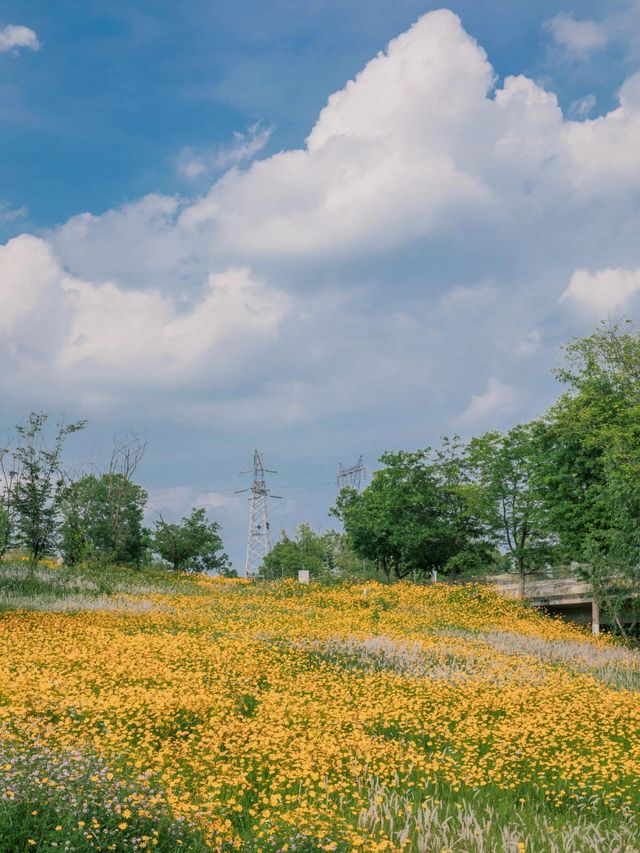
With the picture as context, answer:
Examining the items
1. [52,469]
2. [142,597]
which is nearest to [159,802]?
[142,597]

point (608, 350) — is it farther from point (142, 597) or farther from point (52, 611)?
point (52, 611)

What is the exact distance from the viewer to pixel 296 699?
11484 millimetres

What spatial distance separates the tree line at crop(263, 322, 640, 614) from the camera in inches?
1163

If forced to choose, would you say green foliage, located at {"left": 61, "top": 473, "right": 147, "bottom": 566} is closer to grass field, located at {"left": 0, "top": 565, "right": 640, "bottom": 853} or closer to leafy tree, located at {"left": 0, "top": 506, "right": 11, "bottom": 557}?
leafy tree, located at {"left": 0, "top": 506, "right": 11, "bottom": 557}

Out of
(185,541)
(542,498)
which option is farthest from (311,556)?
(542,498)

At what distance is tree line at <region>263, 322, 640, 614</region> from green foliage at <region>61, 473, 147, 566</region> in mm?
14898

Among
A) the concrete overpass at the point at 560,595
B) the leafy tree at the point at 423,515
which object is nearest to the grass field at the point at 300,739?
the concrete overpass at the point at 560,595

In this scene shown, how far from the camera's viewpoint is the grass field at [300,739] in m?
6.17

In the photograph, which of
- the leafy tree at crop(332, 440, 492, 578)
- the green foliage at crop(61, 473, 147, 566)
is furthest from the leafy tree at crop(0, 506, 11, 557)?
the leafy tree at crop(332, 440, 492, 578)

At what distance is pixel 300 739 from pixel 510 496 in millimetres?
32690

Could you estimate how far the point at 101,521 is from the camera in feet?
145

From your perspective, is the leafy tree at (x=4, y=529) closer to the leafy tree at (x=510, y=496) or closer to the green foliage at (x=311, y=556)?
the leafy tree at (x=510, y=496)

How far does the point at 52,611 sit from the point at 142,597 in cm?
504

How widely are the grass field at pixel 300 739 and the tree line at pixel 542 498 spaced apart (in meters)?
8.58
